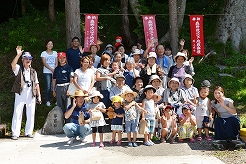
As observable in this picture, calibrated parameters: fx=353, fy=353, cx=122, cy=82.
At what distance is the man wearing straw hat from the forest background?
1862 mm

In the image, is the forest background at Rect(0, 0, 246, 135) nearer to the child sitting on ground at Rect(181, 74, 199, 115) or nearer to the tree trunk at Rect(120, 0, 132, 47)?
the tree trunk at Rect(120, 0, 132, 47)

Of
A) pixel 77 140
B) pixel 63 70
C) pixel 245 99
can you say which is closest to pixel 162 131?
pixel 77 140

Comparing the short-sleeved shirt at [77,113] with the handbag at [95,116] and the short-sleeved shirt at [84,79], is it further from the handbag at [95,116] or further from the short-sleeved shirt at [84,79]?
the short-sleeved shirt at [84,79]

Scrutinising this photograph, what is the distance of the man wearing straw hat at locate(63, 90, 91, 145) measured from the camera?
304 inches

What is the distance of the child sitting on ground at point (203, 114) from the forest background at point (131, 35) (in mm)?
2126

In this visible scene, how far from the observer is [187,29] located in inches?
535

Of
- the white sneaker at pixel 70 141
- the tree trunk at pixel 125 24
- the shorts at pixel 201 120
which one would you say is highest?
the tree trunk at pixel 125 24

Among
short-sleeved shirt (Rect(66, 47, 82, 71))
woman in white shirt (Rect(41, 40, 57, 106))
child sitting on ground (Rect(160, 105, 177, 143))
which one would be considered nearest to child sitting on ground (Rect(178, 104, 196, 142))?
child sitting on ground (Rect(160, 105, 177, 143))

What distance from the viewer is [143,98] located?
808 cm

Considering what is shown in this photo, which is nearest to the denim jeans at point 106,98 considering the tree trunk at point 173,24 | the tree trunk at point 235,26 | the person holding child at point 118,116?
the person holding child at point 118,116

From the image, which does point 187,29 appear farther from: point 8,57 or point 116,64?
point 8,57

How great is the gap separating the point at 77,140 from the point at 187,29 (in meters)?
7.29

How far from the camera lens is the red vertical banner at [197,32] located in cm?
1138

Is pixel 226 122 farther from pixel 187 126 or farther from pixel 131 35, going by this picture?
pixel 131 35
